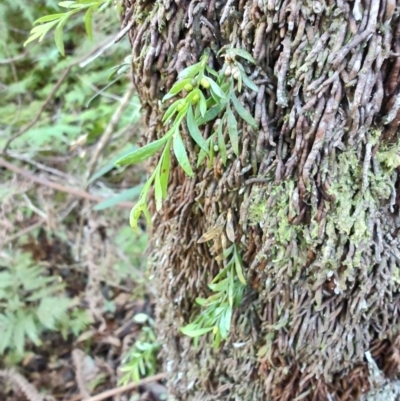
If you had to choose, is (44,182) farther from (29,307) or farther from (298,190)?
(298,190)

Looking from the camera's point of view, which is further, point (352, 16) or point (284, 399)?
point (284, 399)

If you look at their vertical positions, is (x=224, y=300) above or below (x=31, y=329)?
above

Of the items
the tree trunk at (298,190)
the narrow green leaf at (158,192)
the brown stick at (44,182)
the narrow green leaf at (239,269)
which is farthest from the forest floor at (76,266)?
the narrow green leaf at (158,192)

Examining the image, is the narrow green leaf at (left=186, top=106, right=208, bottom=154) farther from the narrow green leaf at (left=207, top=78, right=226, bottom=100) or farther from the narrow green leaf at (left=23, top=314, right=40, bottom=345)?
the narrow green leaf at (left=23, top=314, right=40, bottom=345)

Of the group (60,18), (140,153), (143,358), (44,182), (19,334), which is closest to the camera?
(140,153)

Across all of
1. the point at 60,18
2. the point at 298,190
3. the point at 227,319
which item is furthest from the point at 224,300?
the point at 60,18

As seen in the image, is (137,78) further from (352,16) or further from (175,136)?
(352,16)

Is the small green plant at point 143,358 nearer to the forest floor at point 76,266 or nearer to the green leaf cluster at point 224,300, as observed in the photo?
the forest floor at point 76,266

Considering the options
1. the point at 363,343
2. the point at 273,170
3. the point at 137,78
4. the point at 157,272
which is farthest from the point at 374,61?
the point at 157,272
